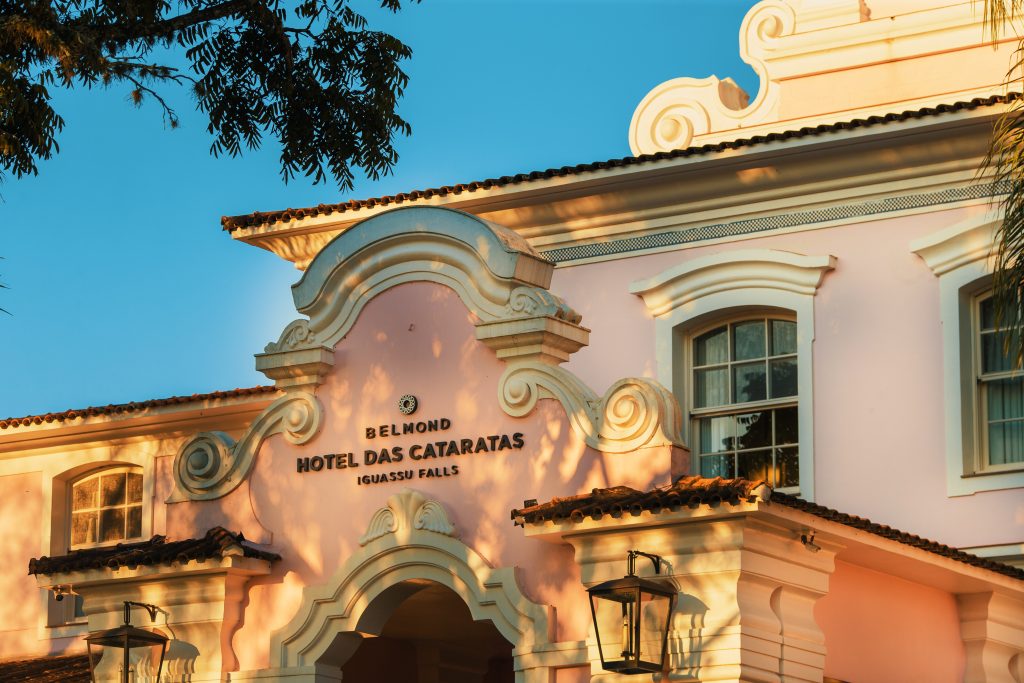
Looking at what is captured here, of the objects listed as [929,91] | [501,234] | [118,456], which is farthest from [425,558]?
[929,91]

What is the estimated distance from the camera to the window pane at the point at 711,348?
1852 centimetres

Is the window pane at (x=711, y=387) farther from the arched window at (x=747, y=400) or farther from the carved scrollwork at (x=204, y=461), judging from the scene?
the carved scrollwork at (x=204, y=461)

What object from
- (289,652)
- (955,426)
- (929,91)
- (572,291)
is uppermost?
(929,91)

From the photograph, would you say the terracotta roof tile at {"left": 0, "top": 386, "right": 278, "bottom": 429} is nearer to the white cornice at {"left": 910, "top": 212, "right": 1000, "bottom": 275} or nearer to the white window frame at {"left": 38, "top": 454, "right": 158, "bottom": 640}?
the white window frame at {"left": 38, "top": 454, "right": 158, "bottom": 640}

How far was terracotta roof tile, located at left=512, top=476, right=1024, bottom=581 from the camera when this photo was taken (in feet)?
40.2

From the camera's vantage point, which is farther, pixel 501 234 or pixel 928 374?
pixel 928 374

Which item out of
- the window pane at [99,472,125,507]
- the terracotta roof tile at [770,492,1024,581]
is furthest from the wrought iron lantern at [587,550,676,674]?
the window pane at [99,472,125,507]

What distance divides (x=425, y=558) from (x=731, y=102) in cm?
939

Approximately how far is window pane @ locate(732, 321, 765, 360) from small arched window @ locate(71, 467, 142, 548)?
6524mm

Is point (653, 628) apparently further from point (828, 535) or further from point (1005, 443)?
point (1005, 443)

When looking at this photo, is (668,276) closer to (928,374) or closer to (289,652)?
(928,374)

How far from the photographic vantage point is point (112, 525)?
20.9m

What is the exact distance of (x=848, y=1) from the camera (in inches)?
853

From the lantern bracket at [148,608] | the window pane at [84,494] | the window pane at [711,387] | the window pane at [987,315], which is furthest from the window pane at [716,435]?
the window pane at [84,494]
